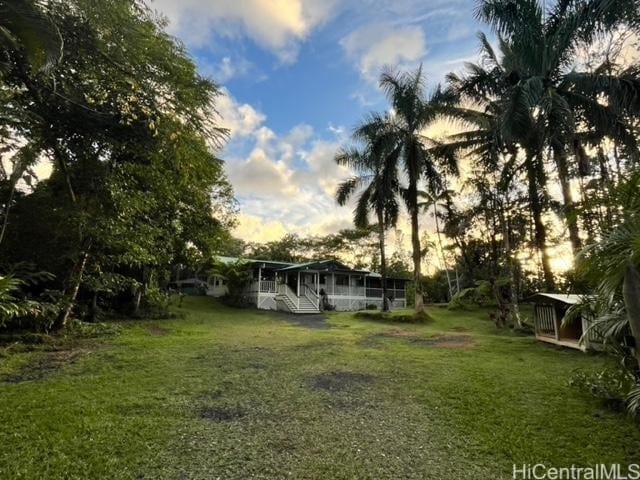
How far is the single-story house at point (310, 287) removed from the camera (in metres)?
22.3

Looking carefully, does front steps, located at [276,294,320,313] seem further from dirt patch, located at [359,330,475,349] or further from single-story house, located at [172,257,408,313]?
dirt patch, located at [359,330,475,349]

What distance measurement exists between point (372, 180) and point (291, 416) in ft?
53.7

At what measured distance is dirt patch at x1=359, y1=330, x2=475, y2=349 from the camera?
33.4ft

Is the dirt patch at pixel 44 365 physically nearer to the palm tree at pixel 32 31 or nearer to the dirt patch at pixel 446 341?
the palm tree at pixel 32 31

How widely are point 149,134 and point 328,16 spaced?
17.4 feet

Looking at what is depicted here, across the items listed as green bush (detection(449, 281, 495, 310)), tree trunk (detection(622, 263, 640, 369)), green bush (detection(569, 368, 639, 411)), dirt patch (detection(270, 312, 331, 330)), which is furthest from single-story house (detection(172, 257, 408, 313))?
tree trunk (detection(622, 263, 640, 369))

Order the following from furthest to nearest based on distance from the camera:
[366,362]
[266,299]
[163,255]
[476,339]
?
[266,299]
[163,255]
[476,339]
[366,362]

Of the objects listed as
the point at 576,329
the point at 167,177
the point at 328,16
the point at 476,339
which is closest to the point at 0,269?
the point at 167,177

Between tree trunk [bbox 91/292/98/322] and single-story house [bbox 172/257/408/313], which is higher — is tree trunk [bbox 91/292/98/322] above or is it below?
below

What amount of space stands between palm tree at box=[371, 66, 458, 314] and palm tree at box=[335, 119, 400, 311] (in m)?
0.39

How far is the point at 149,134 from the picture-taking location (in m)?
7.16

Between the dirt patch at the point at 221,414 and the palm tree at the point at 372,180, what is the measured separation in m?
14.7

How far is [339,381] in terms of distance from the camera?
6031 mm

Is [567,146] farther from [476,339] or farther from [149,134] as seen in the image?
[149,134]
